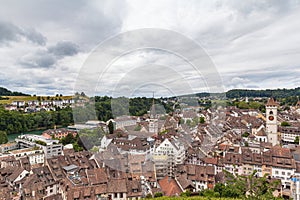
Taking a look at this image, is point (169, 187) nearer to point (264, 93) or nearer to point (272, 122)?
point (272, 122)

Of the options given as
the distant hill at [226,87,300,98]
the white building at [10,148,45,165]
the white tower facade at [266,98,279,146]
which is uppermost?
the distant hill at [226,87,300,98]

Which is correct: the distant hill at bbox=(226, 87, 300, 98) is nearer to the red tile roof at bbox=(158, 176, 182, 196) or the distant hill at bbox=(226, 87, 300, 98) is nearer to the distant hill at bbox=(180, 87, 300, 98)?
the distant hill at bbox=(180, 87, 300, 98)

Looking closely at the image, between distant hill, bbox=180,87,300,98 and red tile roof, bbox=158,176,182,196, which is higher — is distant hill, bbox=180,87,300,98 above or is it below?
above

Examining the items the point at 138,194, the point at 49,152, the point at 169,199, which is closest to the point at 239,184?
the point at 169,199

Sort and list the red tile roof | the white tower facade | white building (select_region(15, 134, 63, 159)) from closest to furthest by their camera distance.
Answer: the red tile roof
the white tower facade
white building (select_region(15, 134, 63, 159))

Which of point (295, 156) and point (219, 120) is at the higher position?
point (219, 120)

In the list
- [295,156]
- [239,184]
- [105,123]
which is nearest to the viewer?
[239,184]

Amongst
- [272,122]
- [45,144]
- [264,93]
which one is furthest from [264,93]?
[45,144]

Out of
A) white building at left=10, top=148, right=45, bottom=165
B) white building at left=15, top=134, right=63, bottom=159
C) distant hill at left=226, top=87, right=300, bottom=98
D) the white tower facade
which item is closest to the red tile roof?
white building at left=15, top=134, right=63, bottom=159

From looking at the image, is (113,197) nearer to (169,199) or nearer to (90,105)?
(169,199)

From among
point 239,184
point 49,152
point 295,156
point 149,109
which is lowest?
point 49,152

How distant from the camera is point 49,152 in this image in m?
15.4

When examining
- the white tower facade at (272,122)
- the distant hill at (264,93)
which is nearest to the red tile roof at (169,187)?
the white tower facade at (272,122)

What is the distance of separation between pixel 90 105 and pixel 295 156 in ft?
32.6
